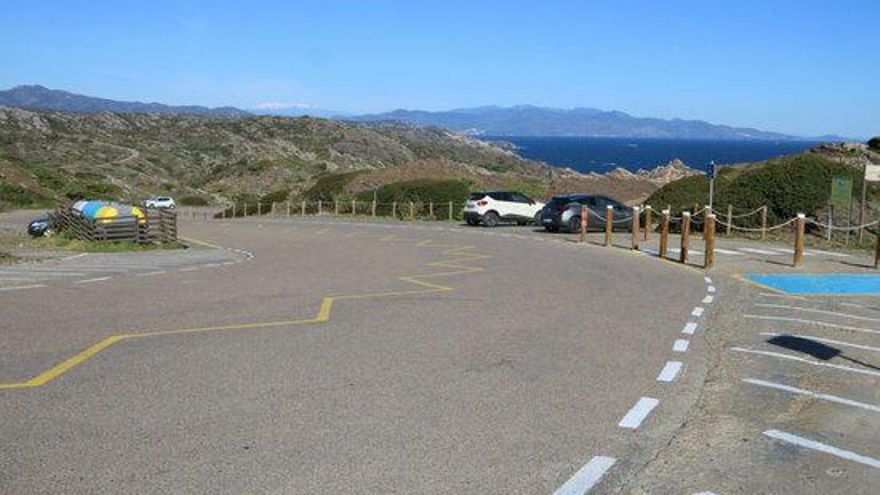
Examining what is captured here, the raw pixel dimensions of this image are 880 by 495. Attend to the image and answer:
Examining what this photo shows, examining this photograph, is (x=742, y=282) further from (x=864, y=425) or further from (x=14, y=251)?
(x=14, y=251)

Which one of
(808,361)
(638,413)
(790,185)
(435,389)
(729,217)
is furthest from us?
(790,185)

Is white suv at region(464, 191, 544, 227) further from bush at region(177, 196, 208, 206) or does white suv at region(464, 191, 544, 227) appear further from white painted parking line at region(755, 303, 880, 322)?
bush at region(177, 196, 208, 206)

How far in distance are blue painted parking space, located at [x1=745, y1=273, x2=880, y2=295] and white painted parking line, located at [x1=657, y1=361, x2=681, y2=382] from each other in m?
7.73

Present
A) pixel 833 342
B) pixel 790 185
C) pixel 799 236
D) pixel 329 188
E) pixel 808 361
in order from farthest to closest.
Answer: pixel 329 188 → pixel 790 185 → pixel 799 236 → pixel 833 342 → pixel 808 361

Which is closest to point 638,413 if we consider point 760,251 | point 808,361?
point 808,361

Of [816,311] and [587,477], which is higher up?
[587,477]

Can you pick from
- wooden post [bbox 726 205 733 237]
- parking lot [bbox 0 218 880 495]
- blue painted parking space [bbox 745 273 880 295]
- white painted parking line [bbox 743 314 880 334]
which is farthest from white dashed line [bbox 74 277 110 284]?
wooden post [bbox 726 205 733 237]

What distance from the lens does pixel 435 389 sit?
328 inches

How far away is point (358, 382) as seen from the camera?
8.55 metres

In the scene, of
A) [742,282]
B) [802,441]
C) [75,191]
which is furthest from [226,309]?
[75,191]

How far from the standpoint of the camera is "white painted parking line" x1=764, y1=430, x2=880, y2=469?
6.38 meters

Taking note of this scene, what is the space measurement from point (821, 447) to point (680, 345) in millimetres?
4175

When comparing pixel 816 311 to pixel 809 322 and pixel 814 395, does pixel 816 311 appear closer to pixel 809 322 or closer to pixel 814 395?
pixel 809 322

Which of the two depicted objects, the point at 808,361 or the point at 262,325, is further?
the point at 262,325
